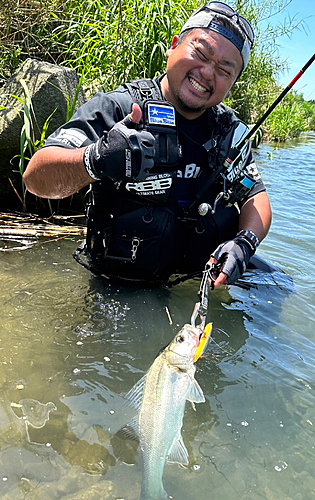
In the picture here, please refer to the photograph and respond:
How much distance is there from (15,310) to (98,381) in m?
1.11

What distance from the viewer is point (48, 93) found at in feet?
17.9

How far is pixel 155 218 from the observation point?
380 cm

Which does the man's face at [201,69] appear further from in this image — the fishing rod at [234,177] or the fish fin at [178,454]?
the fish fin at [178,454]

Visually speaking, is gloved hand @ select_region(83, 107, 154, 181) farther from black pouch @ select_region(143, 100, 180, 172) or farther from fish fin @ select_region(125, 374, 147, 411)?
fish fin @ select_region(125, 374, 147, 411)

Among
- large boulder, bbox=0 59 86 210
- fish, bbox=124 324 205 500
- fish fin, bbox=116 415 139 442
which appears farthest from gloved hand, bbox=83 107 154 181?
large boulder, bbox=0 59 86 210

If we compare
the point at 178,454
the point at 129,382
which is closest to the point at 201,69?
the point at 129,382

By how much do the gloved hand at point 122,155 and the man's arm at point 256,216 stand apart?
61.9 inches

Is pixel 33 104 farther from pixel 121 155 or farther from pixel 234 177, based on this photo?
pixel 121 155

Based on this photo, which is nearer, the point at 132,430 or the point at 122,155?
the point at 132,430

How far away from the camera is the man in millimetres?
3521

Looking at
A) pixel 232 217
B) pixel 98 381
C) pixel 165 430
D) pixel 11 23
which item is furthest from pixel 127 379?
pixel 11 23

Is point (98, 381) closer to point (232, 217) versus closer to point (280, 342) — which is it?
point (280, 342)

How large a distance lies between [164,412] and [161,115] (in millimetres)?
2330

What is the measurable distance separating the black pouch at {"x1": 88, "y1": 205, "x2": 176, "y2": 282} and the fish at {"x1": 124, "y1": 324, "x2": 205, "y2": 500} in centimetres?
159
